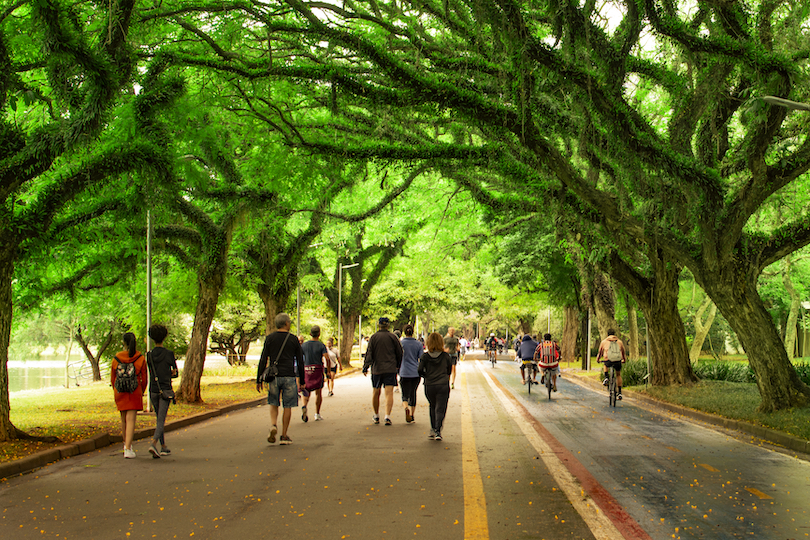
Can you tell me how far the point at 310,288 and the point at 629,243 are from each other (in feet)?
67.5

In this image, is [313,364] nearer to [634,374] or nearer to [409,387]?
[409,387]

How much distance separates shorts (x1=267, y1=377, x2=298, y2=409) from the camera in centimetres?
978

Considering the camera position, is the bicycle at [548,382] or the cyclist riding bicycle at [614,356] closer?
the cyclist riding bicycle at [614,356]

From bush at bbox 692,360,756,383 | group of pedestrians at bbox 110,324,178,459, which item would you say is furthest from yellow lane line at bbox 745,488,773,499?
bush at bbox 692,360,756,383

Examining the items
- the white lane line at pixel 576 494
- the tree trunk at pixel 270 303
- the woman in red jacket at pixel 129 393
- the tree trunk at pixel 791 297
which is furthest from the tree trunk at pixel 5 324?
the tree trunk at pixel 791 297

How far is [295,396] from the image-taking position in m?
9.84

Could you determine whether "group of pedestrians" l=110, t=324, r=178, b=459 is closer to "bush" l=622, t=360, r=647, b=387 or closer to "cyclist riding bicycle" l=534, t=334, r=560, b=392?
"cyclist riding bicycle" l=534, t=334, r=560, b=392

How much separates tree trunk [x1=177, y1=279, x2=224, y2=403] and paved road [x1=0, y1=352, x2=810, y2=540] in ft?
16.9

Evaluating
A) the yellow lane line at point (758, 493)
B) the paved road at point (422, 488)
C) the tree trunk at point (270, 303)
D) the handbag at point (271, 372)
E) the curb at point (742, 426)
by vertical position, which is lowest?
the curb at point (742, 426)

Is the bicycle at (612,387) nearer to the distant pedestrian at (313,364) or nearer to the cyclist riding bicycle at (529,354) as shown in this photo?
the cyclist riding bicycle at (529,354)

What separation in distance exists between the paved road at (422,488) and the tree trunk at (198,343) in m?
5.16

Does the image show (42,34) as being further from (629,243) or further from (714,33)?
(629,243)

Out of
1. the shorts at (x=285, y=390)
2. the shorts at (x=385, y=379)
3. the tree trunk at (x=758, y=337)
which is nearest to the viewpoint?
the shorts at (x=285, y=390)

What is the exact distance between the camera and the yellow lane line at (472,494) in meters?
5.32
